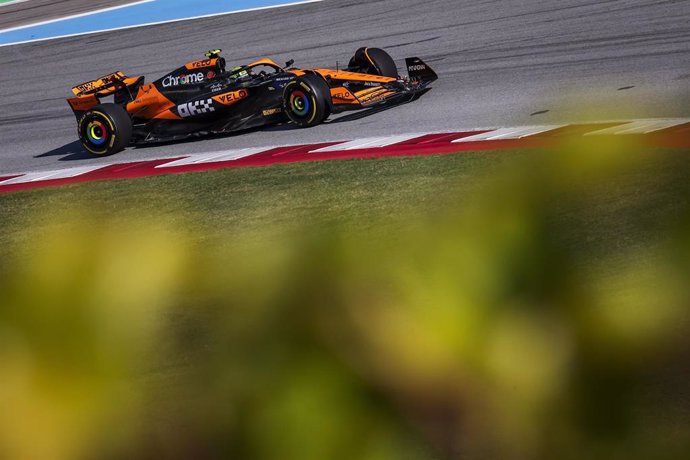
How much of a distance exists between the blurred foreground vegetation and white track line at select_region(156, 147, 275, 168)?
8.25 m

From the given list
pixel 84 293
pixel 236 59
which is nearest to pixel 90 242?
pixel 84 293

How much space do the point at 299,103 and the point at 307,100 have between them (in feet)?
0.44

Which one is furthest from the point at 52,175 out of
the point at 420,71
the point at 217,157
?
the point at 420,71

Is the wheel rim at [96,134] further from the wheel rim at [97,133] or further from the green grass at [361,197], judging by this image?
the green grass at [361,197]

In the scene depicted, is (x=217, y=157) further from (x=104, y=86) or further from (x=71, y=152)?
(x=71, y=152)

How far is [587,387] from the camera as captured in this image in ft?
6.17

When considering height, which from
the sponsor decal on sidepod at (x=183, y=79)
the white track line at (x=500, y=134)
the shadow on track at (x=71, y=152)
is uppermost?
the sponsor decal on sidepod at (x=183, y=79)

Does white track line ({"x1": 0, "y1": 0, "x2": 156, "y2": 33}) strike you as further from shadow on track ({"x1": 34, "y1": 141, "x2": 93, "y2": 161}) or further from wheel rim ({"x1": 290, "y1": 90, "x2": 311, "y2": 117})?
wheel rim ({"x1": 290, "y1": 90, "x2": 311, "y2": 117})

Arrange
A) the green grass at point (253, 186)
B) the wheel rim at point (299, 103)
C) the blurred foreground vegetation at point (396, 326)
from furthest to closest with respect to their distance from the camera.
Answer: the wheel rim at point (299, 103) < the green grass at point (253, 186) < the blurred foreground vegetation at point (396, 326)

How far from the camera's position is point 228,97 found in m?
11.3

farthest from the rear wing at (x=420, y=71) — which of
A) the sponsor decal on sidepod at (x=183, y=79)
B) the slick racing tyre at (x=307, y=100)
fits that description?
the sponsor decal on sidepod at (x=183, y=79)

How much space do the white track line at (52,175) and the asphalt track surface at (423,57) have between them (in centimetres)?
39

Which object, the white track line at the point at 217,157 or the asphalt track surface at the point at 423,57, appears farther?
the asphalt track surface at the point at 423,57

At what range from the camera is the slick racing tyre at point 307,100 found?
1070cm
